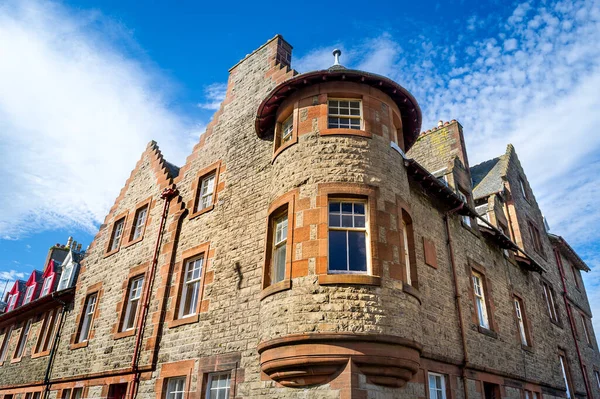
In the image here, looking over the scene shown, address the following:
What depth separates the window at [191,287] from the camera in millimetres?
12492

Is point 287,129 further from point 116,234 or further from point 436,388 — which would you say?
point 116,234

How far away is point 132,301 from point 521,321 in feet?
47.0

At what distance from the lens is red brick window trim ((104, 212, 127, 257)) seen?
1756cm

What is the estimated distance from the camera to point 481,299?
13602 millimetres

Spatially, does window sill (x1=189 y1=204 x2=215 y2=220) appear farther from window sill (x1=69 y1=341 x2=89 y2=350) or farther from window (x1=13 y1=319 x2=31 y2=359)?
window (x1=13 y1=319 x2=31 y2=359)

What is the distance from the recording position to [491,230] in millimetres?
15180

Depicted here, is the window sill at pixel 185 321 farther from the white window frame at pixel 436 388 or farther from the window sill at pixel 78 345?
the white window frame at pixel 436 388

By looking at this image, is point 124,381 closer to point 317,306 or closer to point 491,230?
point 317,306

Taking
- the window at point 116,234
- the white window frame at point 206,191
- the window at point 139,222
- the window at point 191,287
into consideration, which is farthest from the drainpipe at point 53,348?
the white window frame at point 206,191

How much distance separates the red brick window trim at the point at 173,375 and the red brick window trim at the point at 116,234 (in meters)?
7.32

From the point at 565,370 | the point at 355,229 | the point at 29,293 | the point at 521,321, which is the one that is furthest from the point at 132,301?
the point at 565,370

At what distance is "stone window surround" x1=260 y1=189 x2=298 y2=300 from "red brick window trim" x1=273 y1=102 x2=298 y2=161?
159 centimetres

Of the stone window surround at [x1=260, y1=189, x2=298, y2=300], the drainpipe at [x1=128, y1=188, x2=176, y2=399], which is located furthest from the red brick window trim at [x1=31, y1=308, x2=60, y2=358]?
the stone window surround at [x1=260, y1=189, x2=298, y2=300]

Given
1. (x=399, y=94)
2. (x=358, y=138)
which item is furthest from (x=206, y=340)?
(x=399, y=94)
